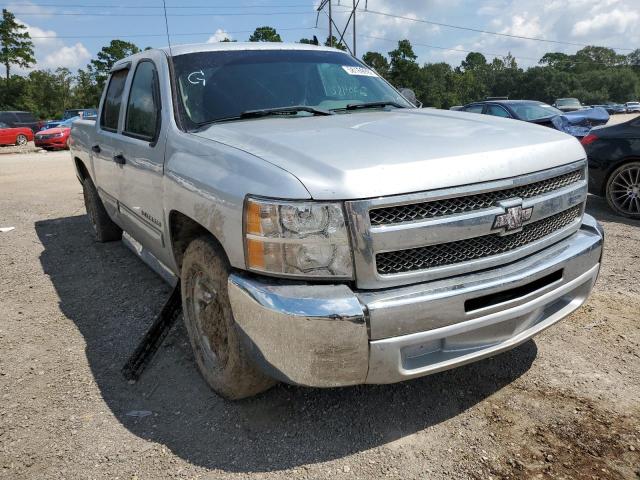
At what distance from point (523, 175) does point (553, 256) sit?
0.47 meters

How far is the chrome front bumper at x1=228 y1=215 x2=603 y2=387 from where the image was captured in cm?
205

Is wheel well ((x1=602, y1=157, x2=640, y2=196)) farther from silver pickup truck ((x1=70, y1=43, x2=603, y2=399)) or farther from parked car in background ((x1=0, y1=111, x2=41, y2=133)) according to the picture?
parked car in background ((x1=0, y1=111, x2=41, y2=133))

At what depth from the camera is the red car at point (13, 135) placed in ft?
82.8

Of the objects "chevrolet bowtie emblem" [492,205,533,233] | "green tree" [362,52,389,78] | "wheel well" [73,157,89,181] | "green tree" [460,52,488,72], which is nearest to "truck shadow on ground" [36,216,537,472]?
"chevrolet bowtie emblem" [492,205,533,233]

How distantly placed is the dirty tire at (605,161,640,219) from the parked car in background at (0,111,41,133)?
27.7 metres

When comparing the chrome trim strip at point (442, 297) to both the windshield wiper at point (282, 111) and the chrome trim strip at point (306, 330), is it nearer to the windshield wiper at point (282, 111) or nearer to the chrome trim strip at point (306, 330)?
the chrome trim strip at point (306, 330)

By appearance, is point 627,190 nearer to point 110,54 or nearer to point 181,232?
point 181,232

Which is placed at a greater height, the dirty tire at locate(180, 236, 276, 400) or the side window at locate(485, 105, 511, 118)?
the side window at locate(485, 105, 511, 118)

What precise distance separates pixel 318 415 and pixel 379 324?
3.00 feet

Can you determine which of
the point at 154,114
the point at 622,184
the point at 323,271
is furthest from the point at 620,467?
the point at 622,184

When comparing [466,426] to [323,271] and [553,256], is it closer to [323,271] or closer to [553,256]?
[553,256]

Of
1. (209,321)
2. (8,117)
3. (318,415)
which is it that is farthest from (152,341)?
(8,117)

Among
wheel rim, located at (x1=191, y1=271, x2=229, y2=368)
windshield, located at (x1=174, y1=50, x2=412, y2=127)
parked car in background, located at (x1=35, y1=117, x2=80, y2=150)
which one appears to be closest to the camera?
wheel rim, located at (x1=191, y1=271, x2=229, y2=368)

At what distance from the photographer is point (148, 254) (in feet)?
13.4
